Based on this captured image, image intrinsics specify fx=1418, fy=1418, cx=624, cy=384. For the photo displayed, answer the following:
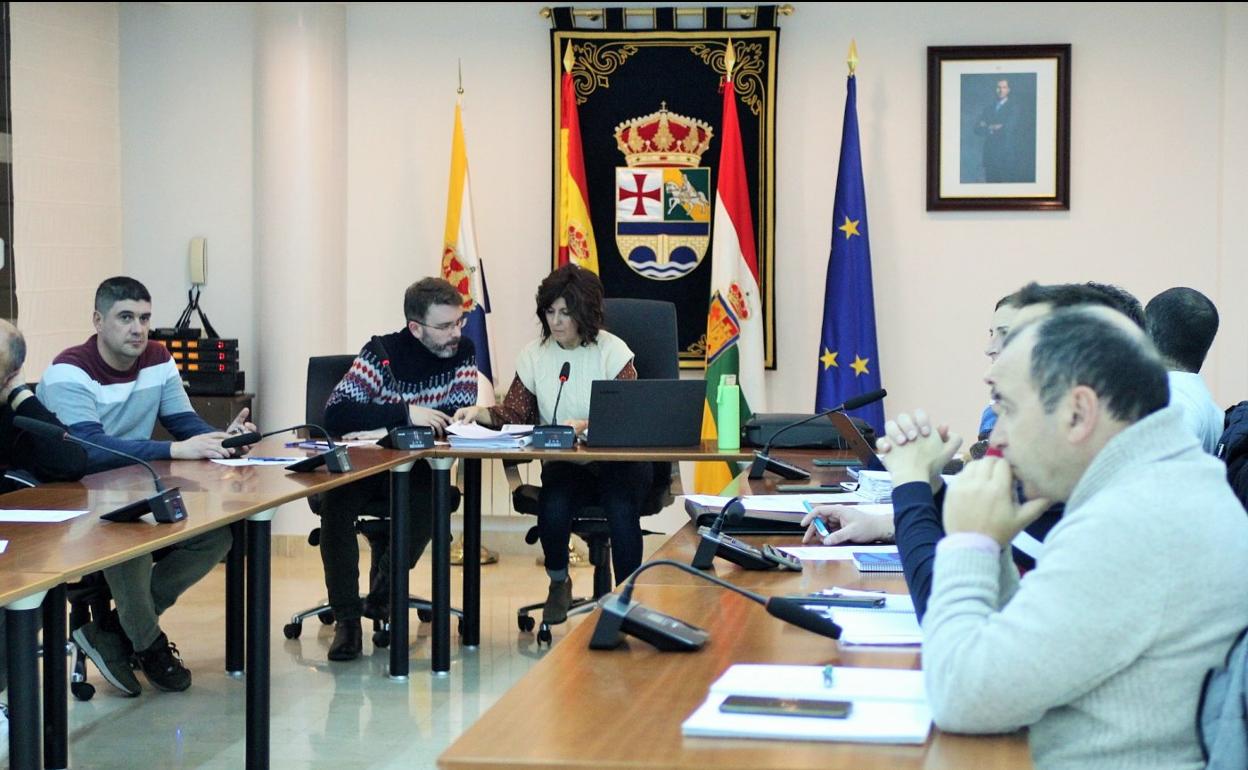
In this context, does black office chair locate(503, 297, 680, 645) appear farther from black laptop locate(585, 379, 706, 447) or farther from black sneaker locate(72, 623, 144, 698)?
black sneaker locate(72, 623, 144, 698)

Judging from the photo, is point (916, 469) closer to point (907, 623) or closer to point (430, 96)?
point (907, 623)

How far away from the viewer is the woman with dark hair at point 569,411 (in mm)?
4672

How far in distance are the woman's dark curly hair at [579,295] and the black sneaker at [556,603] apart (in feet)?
2.77

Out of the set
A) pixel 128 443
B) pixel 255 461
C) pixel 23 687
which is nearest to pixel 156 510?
pixel 23 687

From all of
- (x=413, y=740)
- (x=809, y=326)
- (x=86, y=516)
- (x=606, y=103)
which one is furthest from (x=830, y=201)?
(x=86, y=516)

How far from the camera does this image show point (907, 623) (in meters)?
1.92

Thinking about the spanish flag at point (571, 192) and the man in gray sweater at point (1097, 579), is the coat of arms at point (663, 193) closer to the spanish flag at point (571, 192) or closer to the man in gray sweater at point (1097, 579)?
the spanish flag at point (571, 192)

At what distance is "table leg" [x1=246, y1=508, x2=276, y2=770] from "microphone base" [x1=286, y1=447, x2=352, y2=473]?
1.42 ft

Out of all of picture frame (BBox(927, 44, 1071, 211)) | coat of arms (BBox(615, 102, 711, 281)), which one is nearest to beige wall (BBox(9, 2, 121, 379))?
coat of arms (BBox(615, 102, 711, 281))

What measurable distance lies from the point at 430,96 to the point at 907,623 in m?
4.88

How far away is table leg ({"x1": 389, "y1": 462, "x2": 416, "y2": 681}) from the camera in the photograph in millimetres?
4234

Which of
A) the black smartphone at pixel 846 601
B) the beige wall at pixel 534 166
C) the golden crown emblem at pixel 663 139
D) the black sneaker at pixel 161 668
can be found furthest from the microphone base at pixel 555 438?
the black smartphone at pixel 846 601

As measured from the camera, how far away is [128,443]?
4117 millimetres

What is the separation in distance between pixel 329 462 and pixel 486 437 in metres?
0.74
